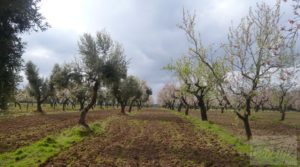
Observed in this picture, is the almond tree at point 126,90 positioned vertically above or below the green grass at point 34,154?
above

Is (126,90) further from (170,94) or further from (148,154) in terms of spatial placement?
(148,154)

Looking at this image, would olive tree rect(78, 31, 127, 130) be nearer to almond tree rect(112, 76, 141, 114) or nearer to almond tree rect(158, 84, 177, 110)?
almond tree rect(112, 76, 141, 114)

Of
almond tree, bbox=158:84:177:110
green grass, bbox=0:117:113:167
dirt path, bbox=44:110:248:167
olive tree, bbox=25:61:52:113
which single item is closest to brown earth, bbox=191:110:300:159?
dirt path, bbox=44:110:248:167

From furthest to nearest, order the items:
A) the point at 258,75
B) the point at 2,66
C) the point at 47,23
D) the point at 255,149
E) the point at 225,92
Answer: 1. the point at 225,92
2. the point at 258,75
3. the point at 255,149
4. the point at 47,23
5. the point at 2,66

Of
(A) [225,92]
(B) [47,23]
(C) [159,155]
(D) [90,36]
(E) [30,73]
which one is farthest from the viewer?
(E) [30,73]

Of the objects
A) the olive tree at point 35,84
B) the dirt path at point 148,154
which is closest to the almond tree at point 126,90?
the olive tree at point 35,84

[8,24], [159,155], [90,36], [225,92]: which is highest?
[90,36]

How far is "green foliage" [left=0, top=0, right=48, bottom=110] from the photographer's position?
16469mm

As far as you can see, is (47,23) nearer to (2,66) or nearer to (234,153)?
(2,66)

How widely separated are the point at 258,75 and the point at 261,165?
33.4 ft

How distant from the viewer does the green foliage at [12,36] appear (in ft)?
54.0

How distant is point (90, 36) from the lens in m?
40.3

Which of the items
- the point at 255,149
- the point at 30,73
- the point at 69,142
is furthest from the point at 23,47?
the point at 30,73

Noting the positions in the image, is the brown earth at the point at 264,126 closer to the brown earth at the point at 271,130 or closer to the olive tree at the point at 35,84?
the brown earth at the point at 271,130
